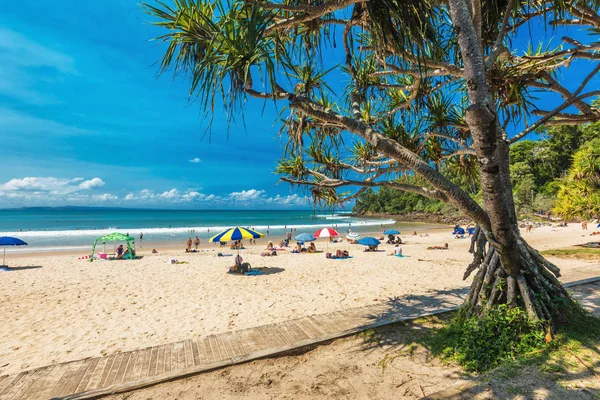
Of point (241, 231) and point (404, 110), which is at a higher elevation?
point (404, 110)

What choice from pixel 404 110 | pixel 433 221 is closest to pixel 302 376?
pixel 404 110

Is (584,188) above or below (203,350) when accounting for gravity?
above

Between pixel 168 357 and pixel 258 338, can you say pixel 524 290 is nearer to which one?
pixel 258 338

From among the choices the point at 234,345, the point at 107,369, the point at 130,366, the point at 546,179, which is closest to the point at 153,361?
the point at 130,366

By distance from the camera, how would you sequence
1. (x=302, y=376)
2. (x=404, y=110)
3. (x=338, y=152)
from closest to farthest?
(x=302, y=376) < (x=338, y=152) < (x=404, y=110)

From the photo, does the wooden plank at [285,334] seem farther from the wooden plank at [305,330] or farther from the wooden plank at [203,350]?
the wooden plank at [203,350]

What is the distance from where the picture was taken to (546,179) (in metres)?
55.7

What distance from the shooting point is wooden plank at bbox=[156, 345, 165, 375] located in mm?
3782

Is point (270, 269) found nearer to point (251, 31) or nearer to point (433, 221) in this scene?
point (251, 31)

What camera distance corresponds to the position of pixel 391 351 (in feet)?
13.1

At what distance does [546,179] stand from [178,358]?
72.0 metres

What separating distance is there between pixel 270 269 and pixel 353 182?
10495 millimetres

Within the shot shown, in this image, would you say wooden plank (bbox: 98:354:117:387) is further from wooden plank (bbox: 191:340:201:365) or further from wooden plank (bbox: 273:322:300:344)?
wooden plank (bbox: 273:322:300:344)

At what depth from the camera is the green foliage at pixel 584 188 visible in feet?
32.7
